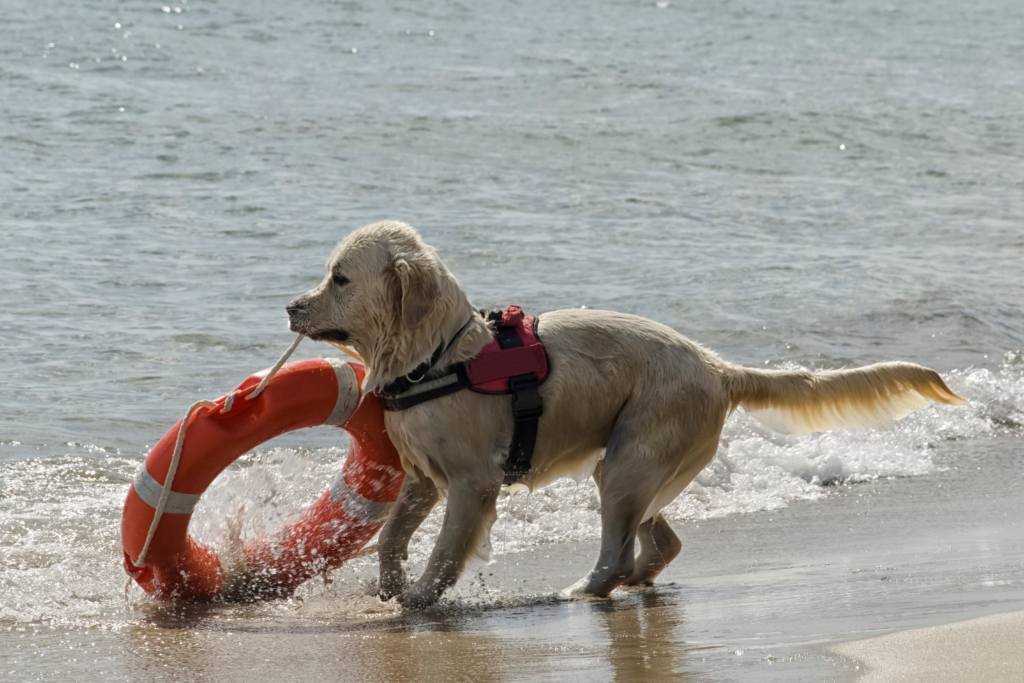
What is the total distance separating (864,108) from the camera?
80.1 ft

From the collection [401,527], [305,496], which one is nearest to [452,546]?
[401,527]

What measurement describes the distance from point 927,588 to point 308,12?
2702 centimetres

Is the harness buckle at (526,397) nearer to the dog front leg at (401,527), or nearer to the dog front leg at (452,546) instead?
the dog front leg at (452,546)

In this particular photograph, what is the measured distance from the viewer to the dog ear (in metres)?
5.00

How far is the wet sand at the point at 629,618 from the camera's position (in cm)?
384

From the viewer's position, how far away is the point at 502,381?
16.8 ft

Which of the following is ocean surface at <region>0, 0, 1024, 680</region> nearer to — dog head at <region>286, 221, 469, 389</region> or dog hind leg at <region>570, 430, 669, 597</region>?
dog hind leg at <region>570, 430, 669, 597</region>

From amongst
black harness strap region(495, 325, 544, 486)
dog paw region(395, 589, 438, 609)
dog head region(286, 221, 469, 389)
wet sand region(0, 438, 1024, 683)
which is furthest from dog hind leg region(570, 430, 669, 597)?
dog head region(286, 221, 469, 389)

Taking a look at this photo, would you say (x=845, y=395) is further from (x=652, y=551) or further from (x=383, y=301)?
(x=383, y=301)

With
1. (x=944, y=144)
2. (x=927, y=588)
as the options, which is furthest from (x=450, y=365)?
(x=944, y=144)

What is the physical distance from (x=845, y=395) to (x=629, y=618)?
1.70 metres

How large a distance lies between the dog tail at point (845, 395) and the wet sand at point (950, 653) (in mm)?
1776

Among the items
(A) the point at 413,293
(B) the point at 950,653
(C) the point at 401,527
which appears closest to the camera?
(B) the point at 950,653

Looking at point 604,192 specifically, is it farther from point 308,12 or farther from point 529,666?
point 308,12
